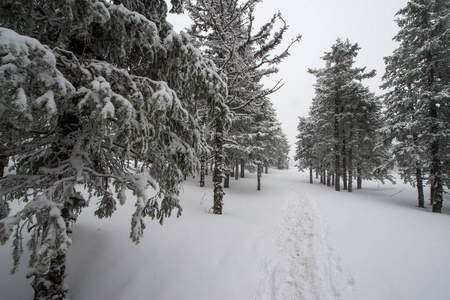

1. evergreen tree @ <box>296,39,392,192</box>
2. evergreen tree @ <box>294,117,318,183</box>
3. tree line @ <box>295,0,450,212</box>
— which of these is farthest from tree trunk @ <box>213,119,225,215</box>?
evergreen tree @ <box>294,117,318,183</box>

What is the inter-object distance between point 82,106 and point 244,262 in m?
5.27

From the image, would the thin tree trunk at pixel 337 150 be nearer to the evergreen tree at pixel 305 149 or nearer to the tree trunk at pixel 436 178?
the tree trunk at pixel 436 178

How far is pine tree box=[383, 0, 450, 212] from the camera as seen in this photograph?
10852mm

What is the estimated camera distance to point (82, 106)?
239cm

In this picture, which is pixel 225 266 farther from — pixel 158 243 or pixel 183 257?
pixel 158 243

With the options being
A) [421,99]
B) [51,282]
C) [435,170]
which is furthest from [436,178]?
[51,282]

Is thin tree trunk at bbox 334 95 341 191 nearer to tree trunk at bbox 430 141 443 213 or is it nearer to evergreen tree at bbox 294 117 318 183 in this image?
tree trunk at bbox 430 141 443 213

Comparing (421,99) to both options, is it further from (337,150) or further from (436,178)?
(337,150)

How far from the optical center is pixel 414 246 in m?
6.39

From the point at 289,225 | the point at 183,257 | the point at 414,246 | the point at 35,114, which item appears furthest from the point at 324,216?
the point at 35,114

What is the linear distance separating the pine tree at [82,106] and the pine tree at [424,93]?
1403 centimetres

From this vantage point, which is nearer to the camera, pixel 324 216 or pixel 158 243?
pixel 158 243

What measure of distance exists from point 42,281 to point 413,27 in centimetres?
2060

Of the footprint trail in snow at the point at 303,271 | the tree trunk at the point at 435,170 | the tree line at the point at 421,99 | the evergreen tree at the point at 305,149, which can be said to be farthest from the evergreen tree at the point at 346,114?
the footprint trail in snow at the point at 303,271
